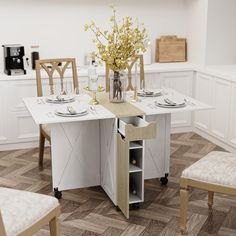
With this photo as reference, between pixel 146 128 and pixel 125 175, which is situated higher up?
pixel 146 128

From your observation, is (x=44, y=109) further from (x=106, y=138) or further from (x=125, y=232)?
(x=125, y=232)

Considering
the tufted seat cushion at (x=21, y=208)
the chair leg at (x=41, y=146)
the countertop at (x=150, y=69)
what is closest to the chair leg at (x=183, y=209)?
the tufted seat cushion at (x=21, y=208)

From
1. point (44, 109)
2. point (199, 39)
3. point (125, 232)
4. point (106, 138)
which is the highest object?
point (199, 39)

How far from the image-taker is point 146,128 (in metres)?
2.99

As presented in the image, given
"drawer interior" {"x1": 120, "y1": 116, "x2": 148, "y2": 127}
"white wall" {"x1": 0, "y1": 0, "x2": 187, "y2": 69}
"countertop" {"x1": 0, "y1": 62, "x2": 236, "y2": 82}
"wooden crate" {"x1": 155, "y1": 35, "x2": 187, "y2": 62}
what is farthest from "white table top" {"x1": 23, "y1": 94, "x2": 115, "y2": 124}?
"wooden crate" {"x1": 155, "y1": 35, "x2": 187, "y2": 62}

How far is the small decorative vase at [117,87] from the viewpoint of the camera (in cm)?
338

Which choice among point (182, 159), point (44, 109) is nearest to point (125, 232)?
point (44, 109)

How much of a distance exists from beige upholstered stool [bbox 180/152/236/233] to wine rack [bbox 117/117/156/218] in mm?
358

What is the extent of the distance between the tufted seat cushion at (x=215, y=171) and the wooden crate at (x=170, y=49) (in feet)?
7.77

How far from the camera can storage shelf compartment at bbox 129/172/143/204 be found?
3235 mm

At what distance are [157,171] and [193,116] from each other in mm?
1480

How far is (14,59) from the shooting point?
14.6 feet

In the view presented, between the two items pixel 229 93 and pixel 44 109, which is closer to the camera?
pixel 44 109

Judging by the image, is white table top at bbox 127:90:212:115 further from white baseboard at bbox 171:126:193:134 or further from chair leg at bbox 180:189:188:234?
white baseboard at bbox 171:126:193:134
